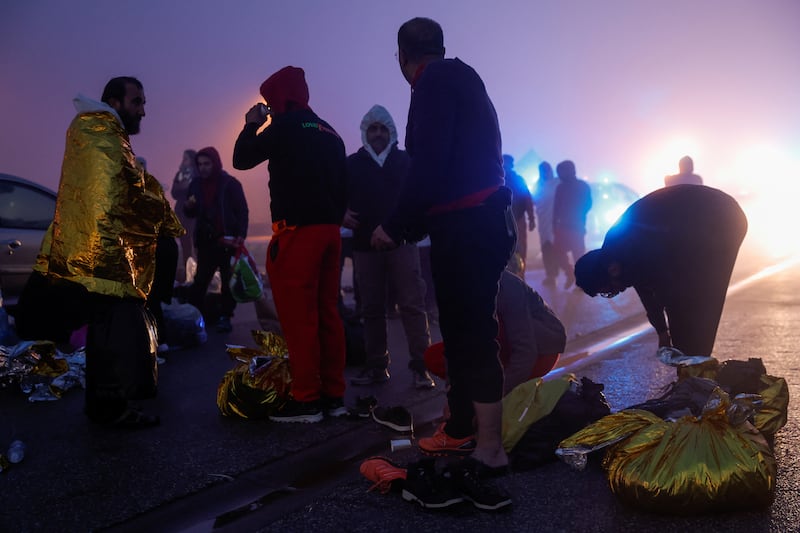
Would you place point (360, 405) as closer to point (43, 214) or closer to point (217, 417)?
point (217, 417)

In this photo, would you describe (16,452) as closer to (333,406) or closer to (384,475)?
(333,406)

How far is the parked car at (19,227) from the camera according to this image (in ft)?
18.8

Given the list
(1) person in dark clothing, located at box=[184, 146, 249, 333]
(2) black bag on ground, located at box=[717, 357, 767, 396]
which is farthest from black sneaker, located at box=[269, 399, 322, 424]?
(1) person in dark clothing, located at box=[184, 146, 249, 333]

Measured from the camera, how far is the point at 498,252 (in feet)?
8.87

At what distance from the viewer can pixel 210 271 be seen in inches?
267

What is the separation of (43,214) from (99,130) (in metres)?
3.33

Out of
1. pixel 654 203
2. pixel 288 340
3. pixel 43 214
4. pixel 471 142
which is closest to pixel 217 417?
pixel 288 340

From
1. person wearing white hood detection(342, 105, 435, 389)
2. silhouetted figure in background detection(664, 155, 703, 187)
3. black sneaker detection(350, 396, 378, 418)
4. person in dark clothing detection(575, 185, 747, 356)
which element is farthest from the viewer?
silhouetted figure in background detection(664, 155, 703, 187)

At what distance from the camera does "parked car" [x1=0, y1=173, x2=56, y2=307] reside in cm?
574

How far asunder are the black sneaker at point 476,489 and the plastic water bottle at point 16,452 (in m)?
2.01

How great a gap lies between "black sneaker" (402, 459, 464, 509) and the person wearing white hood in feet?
5.69

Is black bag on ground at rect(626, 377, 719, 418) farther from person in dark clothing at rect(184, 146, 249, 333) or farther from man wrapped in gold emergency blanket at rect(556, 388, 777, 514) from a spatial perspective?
person in dark clothing at rect(184, 146, 249, 333)

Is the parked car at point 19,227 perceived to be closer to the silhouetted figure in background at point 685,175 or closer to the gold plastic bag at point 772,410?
the gold plastic bag at point 772,410

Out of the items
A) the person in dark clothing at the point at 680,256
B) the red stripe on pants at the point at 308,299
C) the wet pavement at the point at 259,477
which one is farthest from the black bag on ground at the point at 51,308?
the person in dark clothing at the point at 680,256
